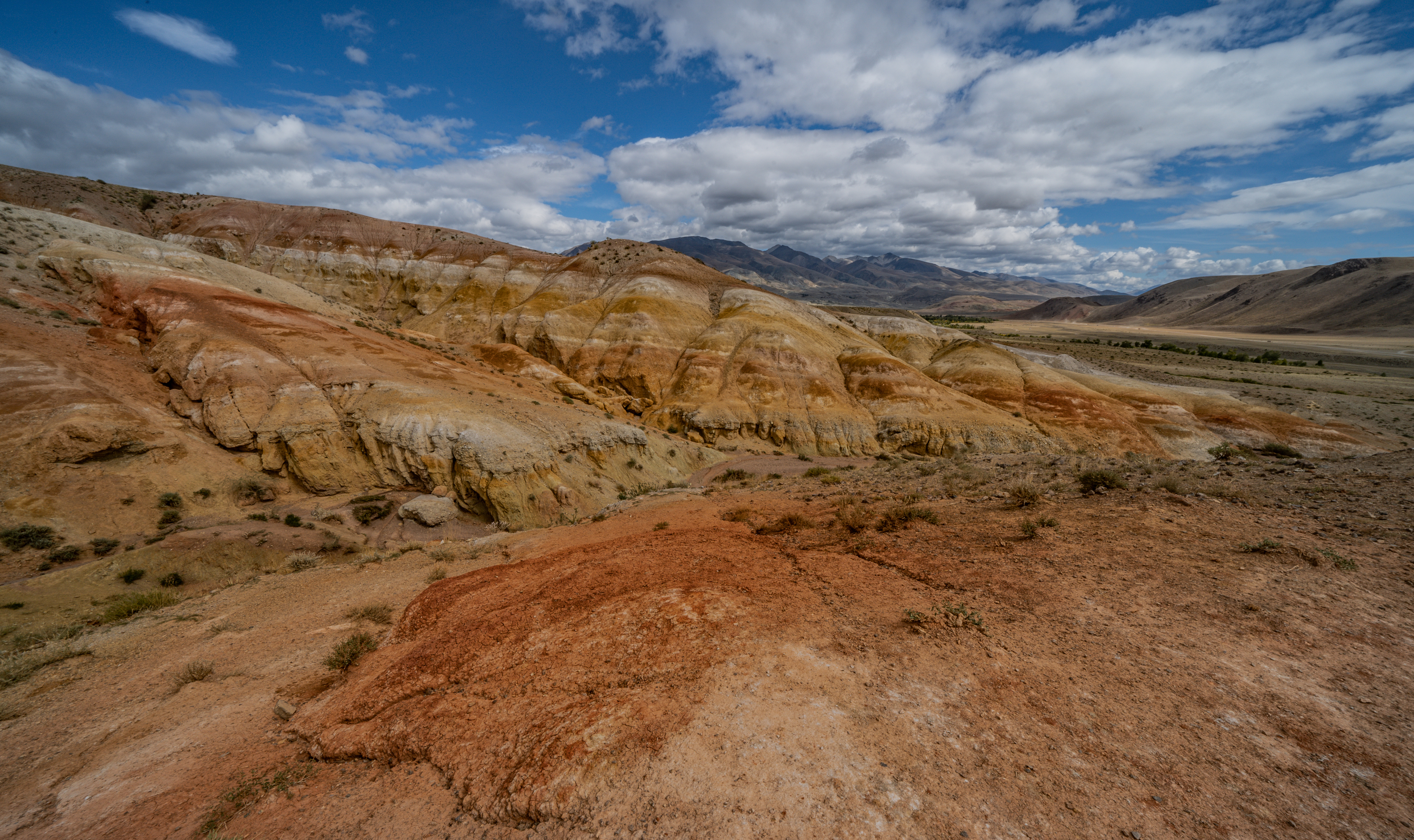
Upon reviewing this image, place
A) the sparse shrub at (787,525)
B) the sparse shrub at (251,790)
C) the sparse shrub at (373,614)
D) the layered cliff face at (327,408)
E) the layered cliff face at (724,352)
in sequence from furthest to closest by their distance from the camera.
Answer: the layered cliff face at (724,352) → the layered cliff face at (327,408) → the sparse shrub at (787,525) → the sparse shrub at (373,614) → the sparse shrub at (251,790)

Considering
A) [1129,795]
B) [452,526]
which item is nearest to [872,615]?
[1129,795]

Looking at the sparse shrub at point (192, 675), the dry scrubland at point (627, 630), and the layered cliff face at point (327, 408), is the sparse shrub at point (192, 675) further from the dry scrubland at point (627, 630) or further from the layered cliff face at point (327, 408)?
the layered cliff face at point (327, 408)

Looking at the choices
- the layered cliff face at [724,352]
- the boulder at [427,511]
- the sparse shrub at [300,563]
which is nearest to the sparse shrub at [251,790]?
the sparse shrub at [300,563]

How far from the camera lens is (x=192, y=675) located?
23.5ft

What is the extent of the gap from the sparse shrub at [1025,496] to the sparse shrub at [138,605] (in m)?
19.6

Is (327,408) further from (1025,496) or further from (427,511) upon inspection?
(1025,496)

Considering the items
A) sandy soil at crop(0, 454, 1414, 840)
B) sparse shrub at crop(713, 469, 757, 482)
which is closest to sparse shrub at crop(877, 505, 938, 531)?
sandy soil at crop(0, 454, 1414, 840)

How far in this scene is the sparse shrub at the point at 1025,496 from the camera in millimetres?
10484

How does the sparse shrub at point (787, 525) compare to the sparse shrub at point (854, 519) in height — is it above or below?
below

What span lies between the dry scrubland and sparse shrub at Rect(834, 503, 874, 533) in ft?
0.35

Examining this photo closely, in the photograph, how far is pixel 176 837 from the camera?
4465 mm

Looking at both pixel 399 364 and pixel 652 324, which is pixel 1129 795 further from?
pixel 652 324

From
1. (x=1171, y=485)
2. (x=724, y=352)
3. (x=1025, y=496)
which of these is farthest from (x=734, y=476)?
(x=724, y=352)

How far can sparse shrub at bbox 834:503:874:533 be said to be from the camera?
10422 mm
